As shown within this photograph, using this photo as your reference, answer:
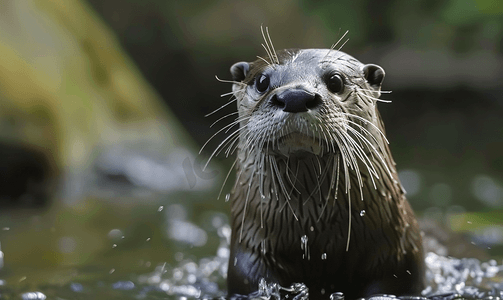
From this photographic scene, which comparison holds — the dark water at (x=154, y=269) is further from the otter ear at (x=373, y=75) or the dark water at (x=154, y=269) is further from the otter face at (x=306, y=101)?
the otter ear at (x=373, y=75)

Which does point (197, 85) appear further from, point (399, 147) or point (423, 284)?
point (423, 284)

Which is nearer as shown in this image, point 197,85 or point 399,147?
point 399,147

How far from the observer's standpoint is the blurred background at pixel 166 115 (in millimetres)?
3877

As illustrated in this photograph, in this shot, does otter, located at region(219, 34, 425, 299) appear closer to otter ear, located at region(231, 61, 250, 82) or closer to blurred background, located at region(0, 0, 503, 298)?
otter ear, located at region(231, 61, 250, 82)

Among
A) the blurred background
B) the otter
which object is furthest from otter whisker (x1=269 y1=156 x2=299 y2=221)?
the blurred background

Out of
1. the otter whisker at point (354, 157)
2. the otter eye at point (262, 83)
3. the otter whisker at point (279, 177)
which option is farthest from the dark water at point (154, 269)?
the otter eye at point (262, 83)

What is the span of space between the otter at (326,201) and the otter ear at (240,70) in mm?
78

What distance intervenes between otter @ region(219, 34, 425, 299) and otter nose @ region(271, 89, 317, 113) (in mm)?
137

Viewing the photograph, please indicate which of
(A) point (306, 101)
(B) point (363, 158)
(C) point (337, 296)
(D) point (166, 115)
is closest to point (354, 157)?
(B) point (363, 158)

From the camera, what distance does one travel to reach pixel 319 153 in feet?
6.53

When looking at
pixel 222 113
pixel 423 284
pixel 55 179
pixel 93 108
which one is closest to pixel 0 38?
pixel 93 108

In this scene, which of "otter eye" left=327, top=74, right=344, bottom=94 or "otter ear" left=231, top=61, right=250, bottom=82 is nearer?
"otter eye" left=327, top=74, right=344, bottom=94

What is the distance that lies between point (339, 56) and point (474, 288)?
117 cm

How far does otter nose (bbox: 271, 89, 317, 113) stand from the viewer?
1.86m
